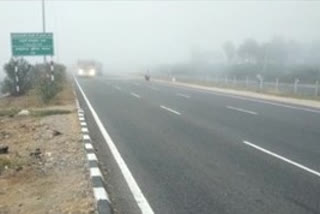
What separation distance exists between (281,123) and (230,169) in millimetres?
8981

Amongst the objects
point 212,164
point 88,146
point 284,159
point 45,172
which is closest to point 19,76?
point 88,146

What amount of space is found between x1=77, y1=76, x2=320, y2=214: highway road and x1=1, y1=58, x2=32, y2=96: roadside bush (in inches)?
846

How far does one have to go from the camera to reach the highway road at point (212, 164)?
7.93 metres

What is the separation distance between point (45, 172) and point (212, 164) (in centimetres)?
318

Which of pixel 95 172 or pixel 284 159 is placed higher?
pixel 95 172

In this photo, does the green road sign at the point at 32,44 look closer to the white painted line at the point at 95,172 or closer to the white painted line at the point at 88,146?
the white painted line at the point at 88,146

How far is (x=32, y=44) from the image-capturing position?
128 ft

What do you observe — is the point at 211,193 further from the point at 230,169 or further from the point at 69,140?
the point at 69,140

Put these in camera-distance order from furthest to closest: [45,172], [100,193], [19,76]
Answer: [19,76], [45,172], [100,193]

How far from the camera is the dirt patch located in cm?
804

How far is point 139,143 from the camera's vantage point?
46.2 ft

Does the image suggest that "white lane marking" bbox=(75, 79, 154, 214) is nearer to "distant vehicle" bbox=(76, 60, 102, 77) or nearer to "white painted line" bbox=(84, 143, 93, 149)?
"white painted line" bbox=(84, 143, 93, 149)

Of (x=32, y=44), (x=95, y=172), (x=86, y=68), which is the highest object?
(x=32, y=44)

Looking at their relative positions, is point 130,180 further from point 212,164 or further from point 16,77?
point 16,77
